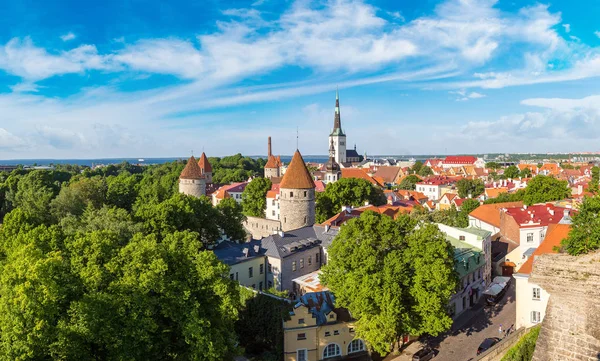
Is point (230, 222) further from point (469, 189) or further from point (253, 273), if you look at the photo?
point (469, 189)

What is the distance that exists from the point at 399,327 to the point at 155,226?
1653cm

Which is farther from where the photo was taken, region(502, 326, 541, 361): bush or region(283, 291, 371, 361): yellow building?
region(283, 291, 371, 361): yellow building

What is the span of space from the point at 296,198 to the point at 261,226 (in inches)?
A: 266

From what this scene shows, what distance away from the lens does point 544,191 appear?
46906 millimetres

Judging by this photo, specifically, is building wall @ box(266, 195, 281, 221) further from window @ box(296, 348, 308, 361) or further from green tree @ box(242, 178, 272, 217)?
window @ box(296, 348, 308, 361)

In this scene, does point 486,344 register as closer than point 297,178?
Yes

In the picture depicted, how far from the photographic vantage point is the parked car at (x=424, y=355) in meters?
19.0

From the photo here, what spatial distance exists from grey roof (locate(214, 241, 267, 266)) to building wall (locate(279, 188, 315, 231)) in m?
7.16

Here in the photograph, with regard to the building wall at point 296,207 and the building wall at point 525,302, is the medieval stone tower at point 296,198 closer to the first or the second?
the building wall at point 296,207

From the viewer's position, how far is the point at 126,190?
47.7 meters

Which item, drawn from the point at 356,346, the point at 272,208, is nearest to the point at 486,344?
the point at 356,346

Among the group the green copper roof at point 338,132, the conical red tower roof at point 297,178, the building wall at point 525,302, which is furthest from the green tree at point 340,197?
the green copper roof at point 338,132

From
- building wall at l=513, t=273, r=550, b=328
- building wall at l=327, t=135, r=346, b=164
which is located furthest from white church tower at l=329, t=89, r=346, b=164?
building wall at l=513, t=273, r=550, b=328

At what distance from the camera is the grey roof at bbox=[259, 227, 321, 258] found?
27.8 m
